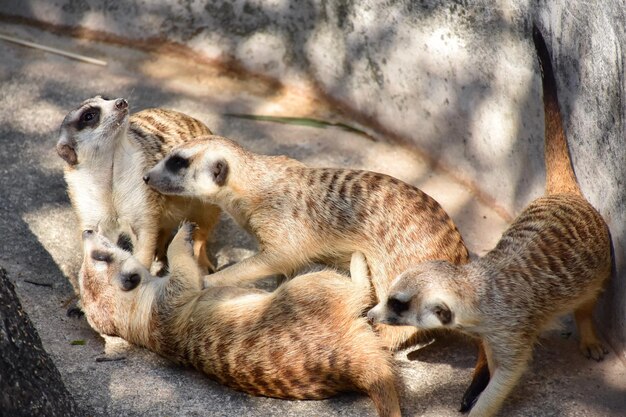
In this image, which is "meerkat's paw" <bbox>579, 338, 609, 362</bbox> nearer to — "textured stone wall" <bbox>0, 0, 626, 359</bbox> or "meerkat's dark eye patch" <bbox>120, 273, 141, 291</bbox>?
"textured stone wall" <bbox>0, 0, 626, 359</bbox>

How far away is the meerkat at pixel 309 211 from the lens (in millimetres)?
3672

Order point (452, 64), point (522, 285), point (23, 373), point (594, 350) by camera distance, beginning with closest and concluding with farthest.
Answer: point (23, 373)
point (522, 285)
point (594, 350)
point (452, 64)

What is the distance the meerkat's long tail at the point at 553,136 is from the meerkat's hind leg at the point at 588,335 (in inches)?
17.2

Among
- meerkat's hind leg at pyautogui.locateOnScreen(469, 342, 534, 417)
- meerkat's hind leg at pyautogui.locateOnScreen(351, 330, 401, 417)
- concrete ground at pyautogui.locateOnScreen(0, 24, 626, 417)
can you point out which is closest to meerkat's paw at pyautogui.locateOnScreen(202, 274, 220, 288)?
concrete ground at pyautogui.locateOnScreen(0, 24, 626, 417)

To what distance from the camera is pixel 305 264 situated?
3881 mm

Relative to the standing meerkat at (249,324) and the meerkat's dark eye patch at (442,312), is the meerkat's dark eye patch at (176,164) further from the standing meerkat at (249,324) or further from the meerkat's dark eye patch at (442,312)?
the meerkat's dark eye patch at (442,312)

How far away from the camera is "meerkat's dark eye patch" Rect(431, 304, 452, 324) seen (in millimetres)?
3277

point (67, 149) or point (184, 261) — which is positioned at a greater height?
point (67, 149)

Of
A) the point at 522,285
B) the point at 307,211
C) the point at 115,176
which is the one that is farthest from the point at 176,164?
the point at 522,285

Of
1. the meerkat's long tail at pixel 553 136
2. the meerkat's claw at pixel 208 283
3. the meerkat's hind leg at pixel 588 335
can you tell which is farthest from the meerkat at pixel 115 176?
the meerkat's hind leg at pixel 588 335

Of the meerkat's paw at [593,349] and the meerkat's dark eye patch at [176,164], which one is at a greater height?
the meerkat's paw at [593,349]

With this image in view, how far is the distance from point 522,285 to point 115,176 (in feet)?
5.53

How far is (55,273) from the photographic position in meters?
4.01

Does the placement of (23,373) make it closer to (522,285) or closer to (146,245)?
(146,245)
